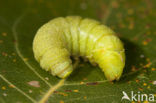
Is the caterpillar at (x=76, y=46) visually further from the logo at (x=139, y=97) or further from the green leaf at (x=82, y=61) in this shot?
the logo at (x=139, y=97)

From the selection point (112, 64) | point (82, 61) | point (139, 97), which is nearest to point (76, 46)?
point (82, 61)

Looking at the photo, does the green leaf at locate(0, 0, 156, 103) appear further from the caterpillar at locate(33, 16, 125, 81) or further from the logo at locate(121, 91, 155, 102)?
the caterpillar at locate(33, 16, 125, 81)

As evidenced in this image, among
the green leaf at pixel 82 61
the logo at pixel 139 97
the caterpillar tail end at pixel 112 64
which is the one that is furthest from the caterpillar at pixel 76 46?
the logo at pixel 139 97

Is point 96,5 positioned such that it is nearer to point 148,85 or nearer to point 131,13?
point 131,13

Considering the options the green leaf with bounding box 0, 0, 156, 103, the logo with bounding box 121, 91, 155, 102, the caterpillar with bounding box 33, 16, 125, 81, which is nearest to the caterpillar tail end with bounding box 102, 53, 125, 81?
the caterpillar with bounding box 33, 16, 125, 81

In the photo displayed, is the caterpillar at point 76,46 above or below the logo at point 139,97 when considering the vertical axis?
above

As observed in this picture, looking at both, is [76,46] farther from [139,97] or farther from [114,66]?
[139,97]

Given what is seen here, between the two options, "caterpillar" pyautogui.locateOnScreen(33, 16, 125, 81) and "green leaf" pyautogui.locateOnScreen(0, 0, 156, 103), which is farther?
"caterpillar" pyautogui.locateOnScreen(33, 16, 125, 81)
